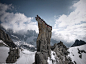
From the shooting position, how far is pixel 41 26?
13.8 metres

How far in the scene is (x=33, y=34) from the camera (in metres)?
193

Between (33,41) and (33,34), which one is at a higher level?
(33,34)

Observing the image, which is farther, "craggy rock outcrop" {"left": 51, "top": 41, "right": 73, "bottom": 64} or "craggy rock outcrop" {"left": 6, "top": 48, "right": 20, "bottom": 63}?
"craggy rock outcrop" {"left": 6, "top": 48, "right": 20, "bottom": 63}

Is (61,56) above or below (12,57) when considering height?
above

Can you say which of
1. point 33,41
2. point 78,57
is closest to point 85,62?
point 78,57

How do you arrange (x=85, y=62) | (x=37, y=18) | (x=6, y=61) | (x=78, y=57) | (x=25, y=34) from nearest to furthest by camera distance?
(x=37, y=18) → (x=6, y=61) → (x=85, y=62) → (x=78, y=57) → (x=25, y=34)

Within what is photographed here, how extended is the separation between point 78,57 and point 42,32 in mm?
34711

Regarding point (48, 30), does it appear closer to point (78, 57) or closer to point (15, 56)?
point (15, 56)

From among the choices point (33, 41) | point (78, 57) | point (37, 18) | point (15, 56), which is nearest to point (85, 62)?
point (78, 57)

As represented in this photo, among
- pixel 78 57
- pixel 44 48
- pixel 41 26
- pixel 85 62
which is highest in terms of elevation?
pixel 41 26

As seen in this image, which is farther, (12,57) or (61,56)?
(12,57)

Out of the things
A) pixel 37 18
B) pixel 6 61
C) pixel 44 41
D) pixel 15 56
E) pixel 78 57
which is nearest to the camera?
pixel 37 18

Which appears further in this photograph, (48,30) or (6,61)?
(6,61)

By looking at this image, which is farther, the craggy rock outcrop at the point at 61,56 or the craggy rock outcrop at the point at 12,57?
the craggy rock outcrop at the point at 12,57
